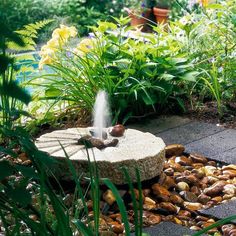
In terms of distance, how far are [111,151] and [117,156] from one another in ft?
0.28

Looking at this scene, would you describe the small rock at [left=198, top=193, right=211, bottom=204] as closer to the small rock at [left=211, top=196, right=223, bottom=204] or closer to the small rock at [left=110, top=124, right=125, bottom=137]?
the small rock at [left=211, top=196, right=223, bottom=204]

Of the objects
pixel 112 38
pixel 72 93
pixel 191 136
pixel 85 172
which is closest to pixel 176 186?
pixel 85 172

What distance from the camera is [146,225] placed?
289cm

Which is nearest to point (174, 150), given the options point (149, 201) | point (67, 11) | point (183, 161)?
point (183, 161)

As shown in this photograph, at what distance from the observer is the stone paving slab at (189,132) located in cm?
414

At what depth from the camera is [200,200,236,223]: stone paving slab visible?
Answer: 3004 millimetres

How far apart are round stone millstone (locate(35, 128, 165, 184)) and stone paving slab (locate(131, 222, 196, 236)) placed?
0.43m

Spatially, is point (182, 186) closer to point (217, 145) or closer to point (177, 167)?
point (177, 167)

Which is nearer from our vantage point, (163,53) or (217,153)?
(217,153)

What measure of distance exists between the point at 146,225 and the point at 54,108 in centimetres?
188

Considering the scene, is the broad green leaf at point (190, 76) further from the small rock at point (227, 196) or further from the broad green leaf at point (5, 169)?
the broad green leaf at point (5, 169)

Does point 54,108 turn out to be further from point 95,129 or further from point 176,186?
point 176,186

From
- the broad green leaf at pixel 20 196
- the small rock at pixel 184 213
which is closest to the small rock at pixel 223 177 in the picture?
the small rock at pixel 184 213

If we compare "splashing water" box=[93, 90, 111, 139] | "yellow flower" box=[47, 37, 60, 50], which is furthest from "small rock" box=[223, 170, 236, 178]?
"yellow flower" box=[47, 37, 60, 50]
